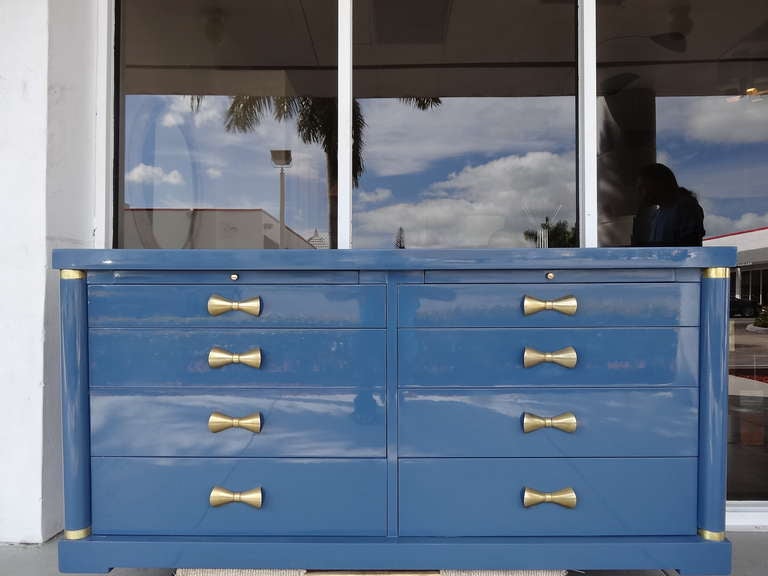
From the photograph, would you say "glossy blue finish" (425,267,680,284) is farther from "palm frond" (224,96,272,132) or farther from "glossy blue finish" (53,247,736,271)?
"palm frond" (224,96,272,132)

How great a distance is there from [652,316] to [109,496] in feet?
6.22

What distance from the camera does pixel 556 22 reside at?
9.01 feet

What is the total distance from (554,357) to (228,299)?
109 centimetres

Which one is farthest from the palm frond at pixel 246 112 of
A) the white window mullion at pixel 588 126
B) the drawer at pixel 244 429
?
the drawer at pixel 244 429

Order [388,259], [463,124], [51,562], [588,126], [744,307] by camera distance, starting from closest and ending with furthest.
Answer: [388,259]
[51,562]
[588,126]
[744,307]
[463,124]

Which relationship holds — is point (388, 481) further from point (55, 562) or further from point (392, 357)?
point (55, 562)

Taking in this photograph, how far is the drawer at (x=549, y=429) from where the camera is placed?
156 cm

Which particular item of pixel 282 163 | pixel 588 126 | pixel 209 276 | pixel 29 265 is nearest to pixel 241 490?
pixel 209 276

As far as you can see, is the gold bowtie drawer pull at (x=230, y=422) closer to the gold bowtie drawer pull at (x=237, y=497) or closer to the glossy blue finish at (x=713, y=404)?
the gold bowtie drawer pull at (x=237, y=497)

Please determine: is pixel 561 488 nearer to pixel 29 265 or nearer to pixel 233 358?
pixel 233 358

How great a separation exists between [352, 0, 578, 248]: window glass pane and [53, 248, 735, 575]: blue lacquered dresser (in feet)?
4.17

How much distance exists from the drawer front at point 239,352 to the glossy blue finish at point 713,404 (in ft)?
3.47

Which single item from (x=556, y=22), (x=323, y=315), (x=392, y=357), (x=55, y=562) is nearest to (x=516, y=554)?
(x=392, y=357)

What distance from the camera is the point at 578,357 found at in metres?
1.57
